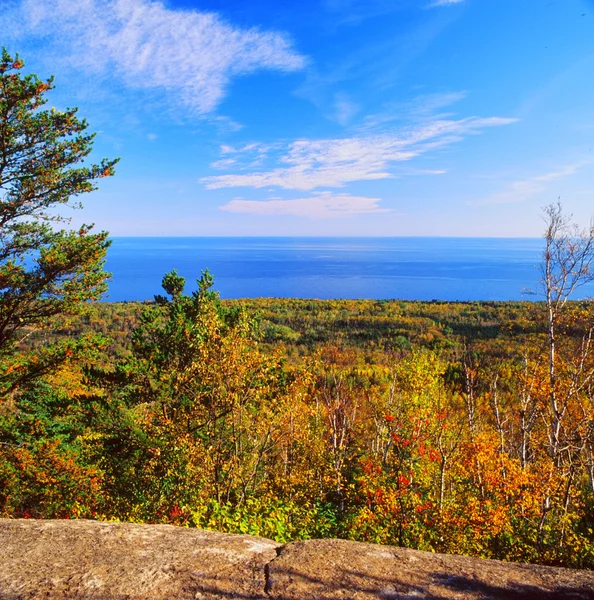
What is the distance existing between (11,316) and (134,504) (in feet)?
25.4

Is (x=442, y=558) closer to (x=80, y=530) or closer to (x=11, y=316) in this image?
(x=80, y=530)

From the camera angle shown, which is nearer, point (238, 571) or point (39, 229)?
point (238, 571)

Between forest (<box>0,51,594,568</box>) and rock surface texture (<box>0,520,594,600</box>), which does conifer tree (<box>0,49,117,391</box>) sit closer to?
forest (<box>0,51,594,568</box>)

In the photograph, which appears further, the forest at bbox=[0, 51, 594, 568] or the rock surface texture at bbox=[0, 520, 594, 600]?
the forest at bbox=[0, 51, 594, 568]

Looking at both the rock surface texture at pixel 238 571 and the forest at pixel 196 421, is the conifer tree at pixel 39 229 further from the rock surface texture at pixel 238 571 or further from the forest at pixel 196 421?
the rock surface texture at pixel 238 571

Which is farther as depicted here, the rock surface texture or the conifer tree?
the conifer tree

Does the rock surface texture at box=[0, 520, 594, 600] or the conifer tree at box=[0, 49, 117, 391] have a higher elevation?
the conifer tree at box=[0, 49, 117, 391]

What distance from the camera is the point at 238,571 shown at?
158 inches

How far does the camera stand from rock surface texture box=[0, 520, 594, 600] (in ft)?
12.0

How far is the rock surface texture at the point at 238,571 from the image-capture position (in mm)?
3672

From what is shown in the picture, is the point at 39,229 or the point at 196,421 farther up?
the point at 39,229

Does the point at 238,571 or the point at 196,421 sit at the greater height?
the point at 238,571

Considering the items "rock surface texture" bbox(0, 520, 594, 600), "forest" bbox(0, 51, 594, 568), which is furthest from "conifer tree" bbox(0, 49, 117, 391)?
"rock surface texture" bbox(0, 520, 594, 600)

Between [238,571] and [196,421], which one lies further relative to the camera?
[196,421]
